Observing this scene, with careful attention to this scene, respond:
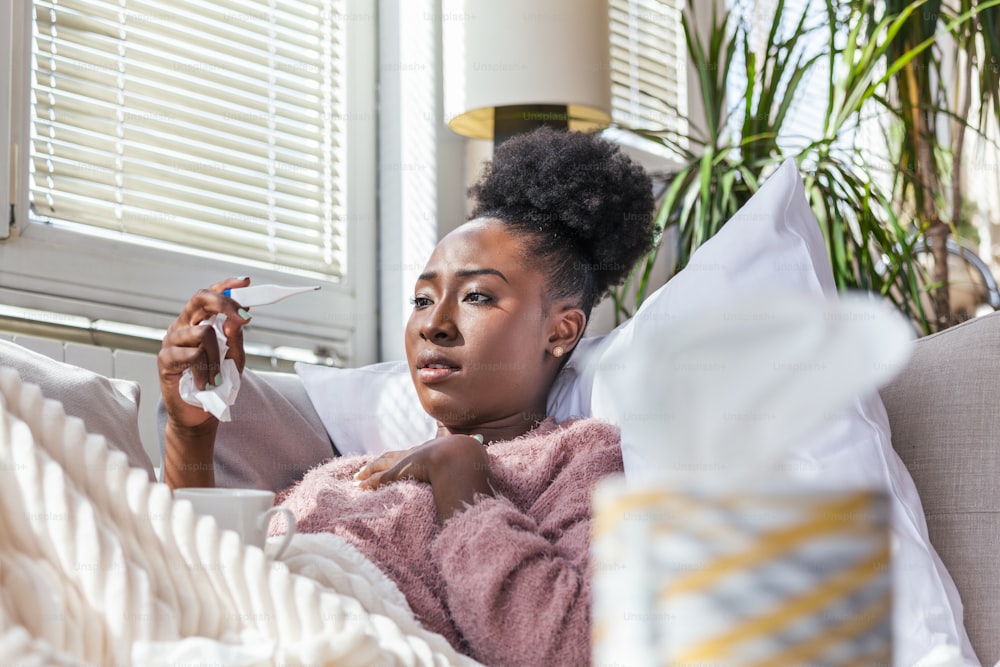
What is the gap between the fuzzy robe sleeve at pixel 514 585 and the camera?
0.94 metres

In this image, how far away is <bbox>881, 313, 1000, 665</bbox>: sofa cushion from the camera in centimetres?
110

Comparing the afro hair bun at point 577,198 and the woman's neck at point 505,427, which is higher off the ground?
the afro hair bun at point 577,198

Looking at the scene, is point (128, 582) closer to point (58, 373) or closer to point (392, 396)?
point (58, 373)

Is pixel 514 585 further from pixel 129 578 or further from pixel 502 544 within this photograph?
pixel 129 578

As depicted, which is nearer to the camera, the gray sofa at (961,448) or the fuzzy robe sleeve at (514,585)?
the fuzzy robe sleeve at (514,585)

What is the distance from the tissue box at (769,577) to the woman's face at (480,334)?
3.83ft

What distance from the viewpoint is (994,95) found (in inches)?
93.4

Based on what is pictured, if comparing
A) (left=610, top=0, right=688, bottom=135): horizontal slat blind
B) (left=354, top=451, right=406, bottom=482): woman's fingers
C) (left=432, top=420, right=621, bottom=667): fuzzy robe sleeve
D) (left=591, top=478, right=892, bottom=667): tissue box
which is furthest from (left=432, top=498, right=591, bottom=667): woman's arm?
(left=610, top=0, right=688, bottom=135): horizontal slat blind

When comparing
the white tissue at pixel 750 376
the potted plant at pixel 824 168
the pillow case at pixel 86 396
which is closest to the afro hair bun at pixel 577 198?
the potted plant at pixel 824 168

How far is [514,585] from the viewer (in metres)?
0.95

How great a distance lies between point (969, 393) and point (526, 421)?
60 centimetres

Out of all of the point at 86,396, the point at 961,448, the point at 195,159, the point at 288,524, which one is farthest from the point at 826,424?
the point at 195,159

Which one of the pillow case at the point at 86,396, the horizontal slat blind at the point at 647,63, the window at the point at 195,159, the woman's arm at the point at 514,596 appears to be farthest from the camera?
the horizontal slat blind at the point at 647,63

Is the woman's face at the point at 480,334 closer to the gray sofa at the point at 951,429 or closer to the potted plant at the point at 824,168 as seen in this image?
the gray sofa at the point at 951,429
